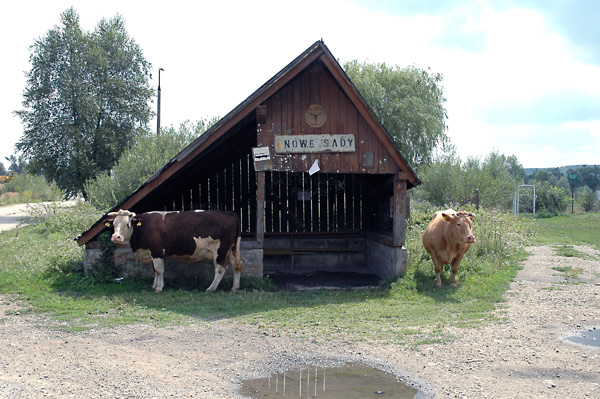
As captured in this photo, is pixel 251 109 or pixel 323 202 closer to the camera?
pixel 251 109

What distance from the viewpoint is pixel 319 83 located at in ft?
38.0

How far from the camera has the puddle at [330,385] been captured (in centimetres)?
534

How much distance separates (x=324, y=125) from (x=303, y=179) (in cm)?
412

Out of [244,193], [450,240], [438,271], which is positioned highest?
[244,193]

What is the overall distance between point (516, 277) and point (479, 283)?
1421 mm

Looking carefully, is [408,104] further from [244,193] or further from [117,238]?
[117,238]

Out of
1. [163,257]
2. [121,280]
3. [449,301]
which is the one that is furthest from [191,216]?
[449,301]

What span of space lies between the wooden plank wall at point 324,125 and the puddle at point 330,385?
19.4ft

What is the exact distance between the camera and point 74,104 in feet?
102

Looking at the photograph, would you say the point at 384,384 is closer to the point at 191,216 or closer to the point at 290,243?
the point at 191,216

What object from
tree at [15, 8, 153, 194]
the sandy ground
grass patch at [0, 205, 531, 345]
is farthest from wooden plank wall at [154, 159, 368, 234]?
tree at [15, 8, 153, 194]

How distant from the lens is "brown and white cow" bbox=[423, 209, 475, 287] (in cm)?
1085

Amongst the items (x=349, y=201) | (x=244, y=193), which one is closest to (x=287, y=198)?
(x=244, y=193)

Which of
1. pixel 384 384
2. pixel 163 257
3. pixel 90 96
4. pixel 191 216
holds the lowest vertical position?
pixel 384 384
